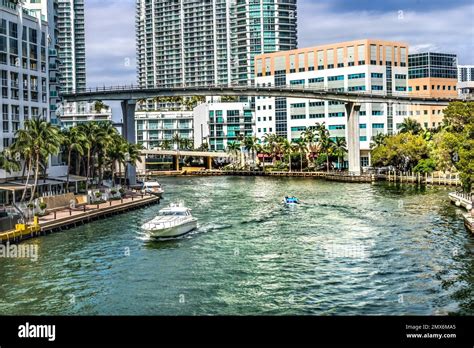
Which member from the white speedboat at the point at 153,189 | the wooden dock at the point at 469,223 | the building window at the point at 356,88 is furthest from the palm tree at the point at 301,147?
the wooden dock at the point at 469,223

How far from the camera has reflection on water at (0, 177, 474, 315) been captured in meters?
33.8

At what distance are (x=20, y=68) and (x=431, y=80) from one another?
12981 cm

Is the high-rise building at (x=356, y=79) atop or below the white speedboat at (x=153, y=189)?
atop

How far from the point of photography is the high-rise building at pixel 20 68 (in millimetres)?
85750

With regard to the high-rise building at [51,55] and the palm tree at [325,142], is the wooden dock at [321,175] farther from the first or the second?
the high-rise building at [51,55]

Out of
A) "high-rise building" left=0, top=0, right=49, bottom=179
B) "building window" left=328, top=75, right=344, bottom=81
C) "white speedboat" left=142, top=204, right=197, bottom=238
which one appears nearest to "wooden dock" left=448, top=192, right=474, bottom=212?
"white speedboat" left=142, top=204, right=197, bottom=238

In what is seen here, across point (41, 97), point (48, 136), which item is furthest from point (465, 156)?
point (41, 97)

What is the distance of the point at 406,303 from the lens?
33.5 meters

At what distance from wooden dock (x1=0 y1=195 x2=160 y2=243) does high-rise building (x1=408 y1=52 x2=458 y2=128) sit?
109613 mm

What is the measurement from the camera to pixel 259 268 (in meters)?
43.8

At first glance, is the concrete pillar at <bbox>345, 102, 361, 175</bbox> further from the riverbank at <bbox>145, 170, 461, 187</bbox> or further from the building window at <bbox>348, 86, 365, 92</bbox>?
the building window at <bbox>348, 86, 365, 92</bbox>

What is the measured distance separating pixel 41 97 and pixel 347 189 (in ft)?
201

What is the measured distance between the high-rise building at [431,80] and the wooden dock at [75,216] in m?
110
